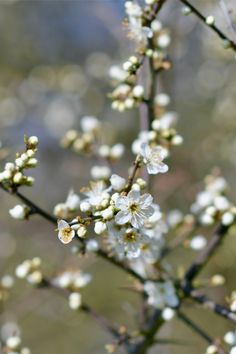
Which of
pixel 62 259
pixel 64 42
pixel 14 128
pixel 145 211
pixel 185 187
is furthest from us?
pixel 64 42

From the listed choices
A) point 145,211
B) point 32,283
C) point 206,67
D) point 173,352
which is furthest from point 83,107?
point 145,211

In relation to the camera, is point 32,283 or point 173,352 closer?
point 32,283

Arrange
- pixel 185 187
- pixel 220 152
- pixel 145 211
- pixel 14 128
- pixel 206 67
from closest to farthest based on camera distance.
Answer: pixel 145 211 → pixel 185 187 → pixel 220 152 → pixel 206 67 → pixel 14 128

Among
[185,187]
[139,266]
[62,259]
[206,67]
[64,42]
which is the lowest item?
[139,266]

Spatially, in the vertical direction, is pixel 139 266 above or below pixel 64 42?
below

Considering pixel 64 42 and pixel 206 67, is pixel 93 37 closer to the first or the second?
pixel 64 42

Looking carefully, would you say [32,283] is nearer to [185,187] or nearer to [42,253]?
[185,187]

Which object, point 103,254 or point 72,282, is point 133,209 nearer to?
point 103,254
